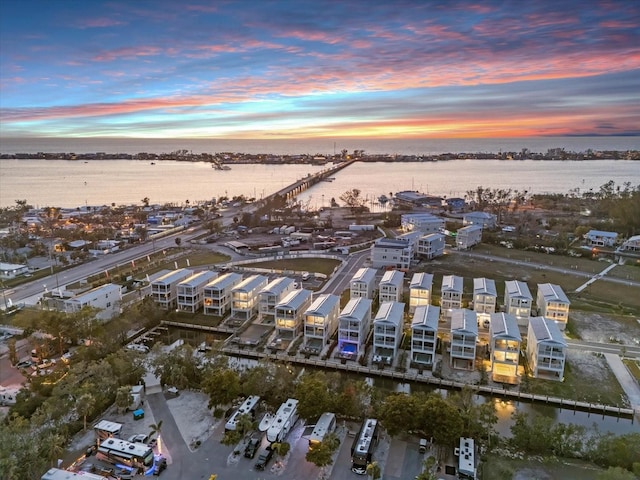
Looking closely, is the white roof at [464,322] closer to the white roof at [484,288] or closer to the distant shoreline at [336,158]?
the white roof at [484,288]

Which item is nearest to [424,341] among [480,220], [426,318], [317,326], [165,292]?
[426,318]

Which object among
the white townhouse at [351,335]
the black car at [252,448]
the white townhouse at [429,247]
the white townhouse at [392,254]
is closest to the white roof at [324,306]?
the white townhouse at [351,335]

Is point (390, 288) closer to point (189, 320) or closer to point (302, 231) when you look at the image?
point (189, 320)

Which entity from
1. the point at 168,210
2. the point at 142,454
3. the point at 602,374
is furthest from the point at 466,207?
the point at 142,454

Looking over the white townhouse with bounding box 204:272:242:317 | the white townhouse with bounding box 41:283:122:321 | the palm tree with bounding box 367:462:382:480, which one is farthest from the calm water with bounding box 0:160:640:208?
the palm tree with bounding box 367:462:382:480

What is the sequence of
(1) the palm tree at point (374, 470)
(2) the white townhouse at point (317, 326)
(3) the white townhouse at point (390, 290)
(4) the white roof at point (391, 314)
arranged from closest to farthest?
(1) the palm tree at point (374, 470) → (4) the white roof at point (391, 314) → (2) the white townhouse at point (317, 326) → (3) the white townhouse at point (390, 290)
